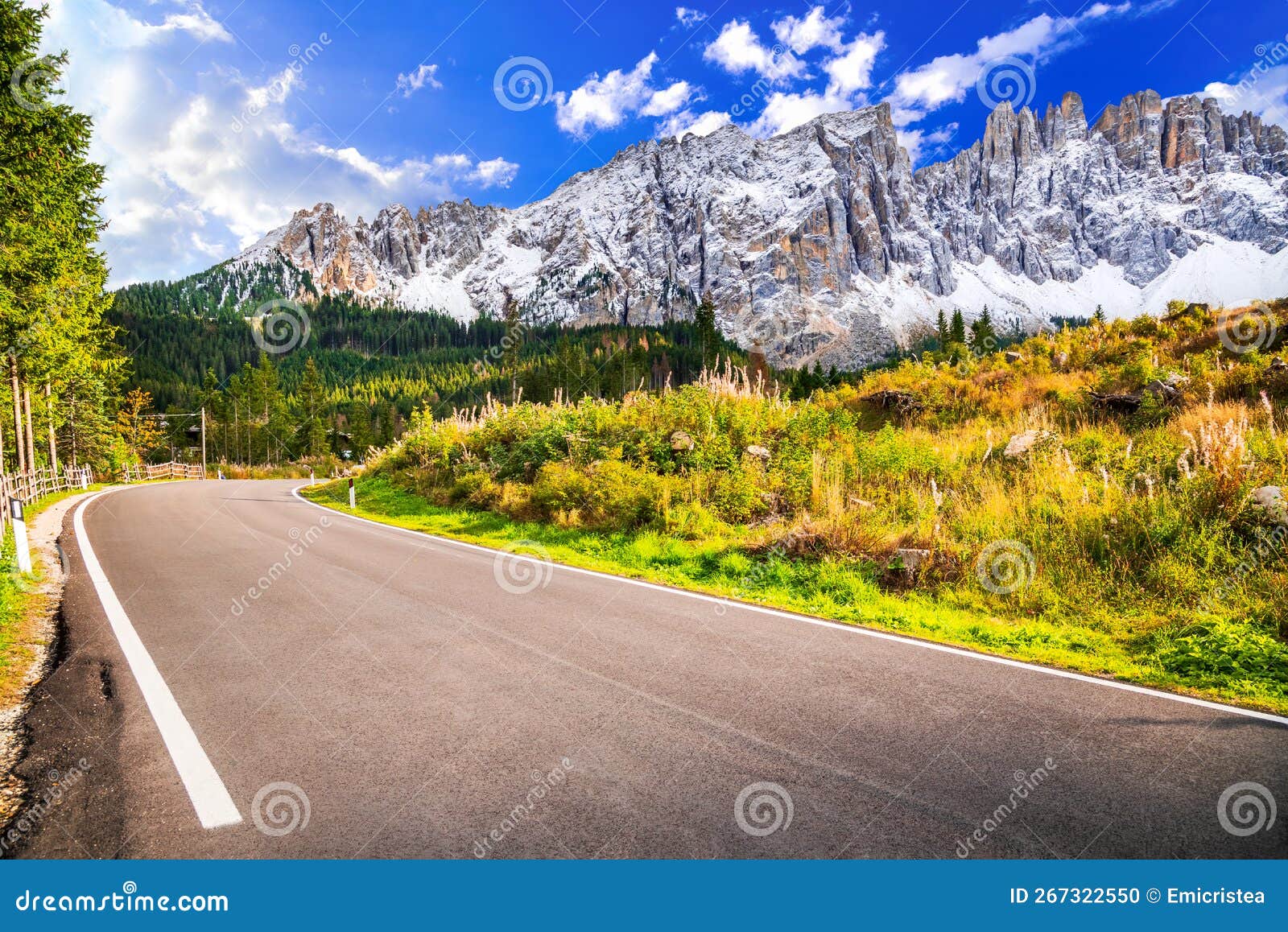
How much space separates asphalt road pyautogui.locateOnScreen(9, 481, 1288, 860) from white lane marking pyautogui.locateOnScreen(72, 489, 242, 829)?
20 mm

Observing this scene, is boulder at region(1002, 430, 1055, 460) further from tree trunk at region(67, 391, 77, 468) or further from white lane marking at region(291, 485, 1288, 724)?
tree trunk at region(67, 391, 77, 468)

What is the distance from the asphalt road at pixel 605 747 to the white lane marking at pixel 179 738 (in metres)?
0.02

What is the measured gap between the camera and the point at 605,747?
11.7 feet

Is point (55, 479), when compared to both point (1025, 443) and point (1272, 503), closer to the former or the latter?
point (1025, 443)

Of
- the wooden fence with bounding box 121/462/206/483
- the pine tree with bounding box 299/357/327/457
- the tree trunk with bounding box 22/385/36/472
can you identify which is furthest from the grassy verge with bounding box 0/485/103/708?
the pine tree with bounding box 299/357/327/457

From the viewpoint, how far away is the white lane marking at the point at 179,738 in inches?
116

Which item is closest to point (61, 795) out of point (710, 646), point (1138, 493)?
point (710, 646)

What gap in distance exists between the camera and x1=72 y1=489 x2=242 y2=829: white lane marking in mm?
2949

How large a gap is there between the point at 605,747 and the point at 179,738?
2586mm

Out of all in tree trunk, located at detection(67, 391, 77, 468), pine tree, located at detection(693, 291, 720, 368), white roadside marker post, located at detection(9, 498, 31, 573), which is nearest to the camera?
white roadside marker post, located at detection(9, 498, 31, 573)

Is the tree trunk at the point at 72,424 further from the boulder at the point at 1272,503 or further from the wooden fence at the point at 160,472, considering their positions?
the boulder at the point at 1272,503

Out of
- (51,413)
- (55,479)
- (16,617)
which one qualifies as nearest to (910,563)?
(16,617)

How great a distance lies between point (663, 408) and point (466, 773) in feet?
38.4

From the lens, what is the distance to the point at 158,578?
28.4ft
